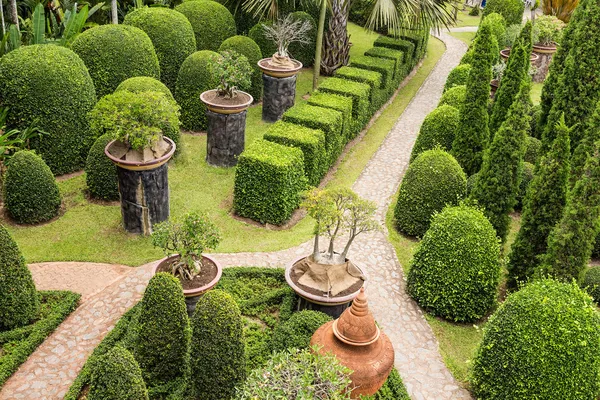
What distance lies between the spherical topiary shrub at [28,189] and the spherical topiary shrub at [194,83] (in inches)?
214

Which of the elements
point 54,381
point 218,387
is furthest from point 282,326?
point 54,381

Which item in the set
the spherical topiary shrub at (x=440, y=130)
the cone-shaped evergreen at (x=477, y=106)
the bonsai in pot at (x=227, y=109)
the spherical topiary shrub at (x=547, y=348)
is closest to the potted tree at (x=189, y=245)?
the spherical topiary shrub at (x=547, y=348)

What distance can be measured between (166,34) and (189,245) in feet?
31.9

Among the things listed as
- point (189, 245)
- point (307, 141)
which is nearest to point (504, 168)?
point (307, 141)

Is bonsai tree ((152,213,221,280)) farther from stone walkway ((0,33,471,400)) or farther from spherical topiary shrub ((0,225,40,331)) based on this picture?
spherical topiary shrub ((0,225,40,331))

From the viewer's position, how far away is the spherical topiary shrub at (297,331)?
27.9 feet

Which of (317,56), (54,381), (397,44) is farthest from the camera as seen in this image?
(397,44)

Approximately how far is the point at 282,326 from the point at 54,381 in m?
3.36

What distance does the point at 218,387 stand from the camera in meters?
7.66

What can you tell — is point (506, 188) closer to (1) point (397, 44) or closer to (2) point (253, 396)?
(2) point (253, 396)

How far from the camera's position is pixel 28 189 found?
1157cm

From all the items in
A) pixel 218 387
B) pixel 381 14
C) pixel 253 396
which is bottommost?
pixel 218 387

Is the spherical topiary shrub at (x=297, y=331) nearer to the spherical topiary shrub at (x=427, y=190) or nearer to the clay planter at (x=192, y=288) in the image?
the clay planter at (x=192, y=288)

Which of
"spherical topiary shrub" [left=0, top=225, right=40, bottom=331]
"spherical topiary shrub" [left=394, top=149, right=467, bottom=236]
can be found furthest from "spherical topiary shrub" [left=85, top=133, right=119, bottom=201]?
"spherical topiary shrub" [left=394, top=149, right=467, bottom=236]
